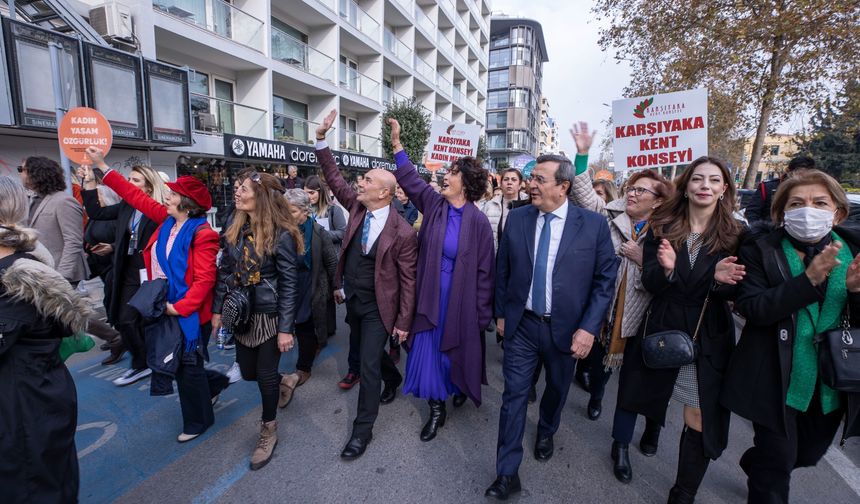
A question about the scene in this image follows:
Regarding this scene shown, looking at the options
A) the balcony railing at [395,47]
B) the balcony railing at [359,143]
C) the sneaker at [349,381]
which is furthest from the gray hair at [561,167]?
the balcony railing at [395,47]

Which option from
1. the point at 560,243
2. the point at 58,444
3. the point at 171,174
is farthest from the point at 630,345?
the point at 171,174

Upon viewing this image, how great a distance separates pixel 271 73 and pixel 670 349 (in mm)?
14513

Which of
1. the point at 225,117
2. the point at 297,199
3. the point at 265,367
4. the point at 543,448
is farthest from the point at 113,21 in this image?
the point at 543,448

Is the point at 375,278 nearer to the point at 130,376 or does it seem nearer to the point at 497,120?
the point at 130,376

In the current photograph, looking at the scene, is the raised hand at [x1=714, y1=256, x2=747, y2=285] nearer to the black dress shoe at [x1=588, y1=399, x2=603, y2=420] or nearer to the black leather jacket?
→ the black dress shoe at [x1=588, y1=399, x2=603, y2=420]

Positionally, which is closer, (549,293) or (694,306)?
(694,306)

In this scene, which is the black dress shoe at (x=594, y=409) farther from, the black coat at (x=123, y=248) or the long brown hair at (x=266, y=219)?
the black coat at (x=123, y=248)

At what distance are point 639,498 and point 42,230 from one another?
528cm

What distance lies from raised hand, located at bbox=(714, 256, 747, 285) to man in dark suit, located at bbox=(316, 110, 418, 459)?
1919 millimetres

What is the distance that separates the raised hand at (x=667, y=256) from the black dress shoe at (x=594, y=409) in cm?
169

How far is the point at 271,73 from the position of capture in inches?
538

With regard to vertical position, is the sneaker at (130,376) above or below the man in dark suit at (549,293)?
below

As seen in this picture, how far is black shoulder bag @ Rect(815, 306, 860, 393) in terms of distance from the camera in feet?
5.74

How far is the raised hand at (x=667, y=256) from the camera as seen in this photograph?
2322 mm
